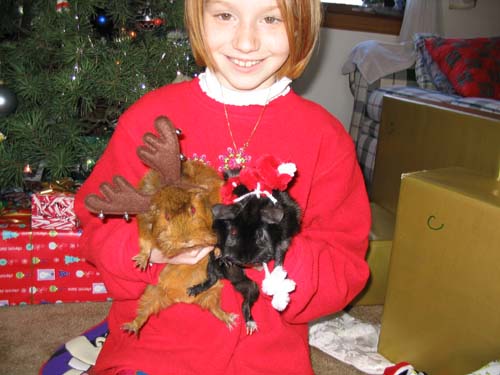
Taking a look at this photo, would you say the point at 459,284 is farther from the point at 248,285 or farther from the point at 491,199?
the point at 248,285

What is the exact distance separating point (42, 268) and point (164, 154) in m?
1.19

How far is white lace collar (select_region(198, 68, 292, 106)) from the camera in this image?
0.93 m

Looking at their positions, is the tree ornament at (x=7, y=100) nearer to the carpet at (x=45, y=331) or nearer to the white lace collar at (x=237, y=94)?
the carpet at (x=45, y=331)

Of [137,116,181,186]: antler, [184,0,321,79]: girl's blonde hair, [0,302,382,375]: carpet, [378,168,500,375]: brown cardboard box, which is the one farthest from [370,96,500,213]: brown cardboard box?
[137,116,181,186]: antler

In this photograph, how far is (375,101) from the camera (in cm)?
253

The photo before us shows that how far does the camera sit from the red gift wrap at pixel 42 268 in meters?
1.59

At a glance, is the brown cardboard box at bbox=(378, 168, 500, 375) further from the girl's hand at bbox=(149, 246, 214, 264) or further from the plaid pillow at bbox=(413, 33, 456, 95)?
the plaid pillow at bbox=(413, 33, 456, 95)

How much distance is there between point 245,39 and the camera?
32.1 inches

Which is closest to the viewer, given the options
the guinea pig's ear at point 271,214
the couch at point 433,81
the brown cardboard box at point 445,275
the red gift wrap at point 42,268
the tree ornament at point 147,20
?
the guinea pig's ear at point 271,214

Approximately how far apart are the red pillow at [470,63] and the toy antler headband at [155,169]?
6.88 ft

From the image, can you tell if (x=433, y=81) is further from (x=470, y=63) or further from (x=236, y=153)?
(x=236, y=153)

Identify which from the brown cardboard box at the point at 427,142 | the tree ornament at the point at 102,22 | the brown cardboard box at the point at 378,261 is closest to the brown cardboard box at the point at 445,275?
the brown cardboard box at the point at 427,142

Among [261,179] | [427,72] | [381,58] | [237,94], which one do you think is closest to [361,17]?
[381,58]

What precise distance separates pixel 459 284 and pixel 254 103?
28.4 inches
